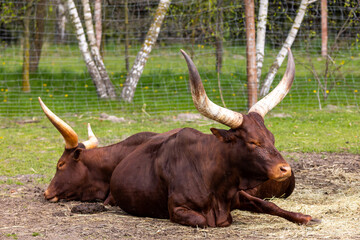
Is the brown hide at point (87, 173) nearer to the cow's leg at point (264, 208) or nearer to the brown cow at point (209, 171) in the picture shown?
the brown cow at point (209, 171)

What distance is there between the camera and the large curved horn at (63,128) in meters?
5.29

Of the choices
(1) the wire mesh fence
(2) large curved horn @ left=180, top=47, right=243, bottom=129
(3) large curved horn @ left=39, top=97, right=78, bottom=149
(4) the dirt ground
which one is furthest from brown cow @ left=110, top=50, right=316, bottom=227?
(1) the wire mesh fence

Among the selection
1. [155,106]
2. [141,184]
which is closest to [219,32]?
[155,106]

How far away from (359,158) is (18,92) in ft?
25.7

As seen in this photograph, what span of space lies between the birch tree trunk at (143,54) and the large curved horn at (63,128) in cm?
580

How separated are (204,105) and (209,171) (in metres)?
0.71

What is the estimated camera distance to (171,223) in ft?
14.4

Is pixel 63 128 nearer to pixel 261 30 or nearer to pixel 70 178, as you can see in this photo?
pixel 70 178

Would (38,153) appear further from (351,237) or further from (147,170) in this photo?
(351,237)

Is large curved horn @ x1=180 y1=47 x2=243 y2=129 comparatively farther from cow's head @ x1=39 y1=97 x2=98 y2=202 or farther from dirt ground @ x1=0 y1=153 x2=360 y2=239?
cow's head @ x1=39 y1=97 x2=98 y2=202

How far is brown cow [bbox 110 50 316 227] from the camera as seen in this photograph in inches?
158

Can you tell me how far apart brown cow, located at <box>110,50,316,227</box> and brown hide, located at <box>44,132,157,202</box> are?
583 mm

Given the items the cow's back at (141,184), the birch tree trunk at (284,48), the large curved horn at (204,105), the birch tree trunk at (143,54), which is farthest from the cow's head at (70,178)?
the birch tree trunk at (284,48)

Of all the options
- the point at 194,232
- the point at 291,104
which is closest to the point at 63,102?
the point at 291,104
